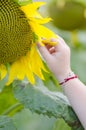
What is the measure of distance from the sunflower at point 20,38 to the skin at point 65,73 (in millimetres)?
36

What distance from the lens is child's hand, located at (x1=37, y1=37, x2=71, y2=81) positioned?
1.52 metres

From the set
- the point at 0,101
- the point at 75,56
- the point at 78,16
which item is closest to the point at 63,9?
the point at 78,16

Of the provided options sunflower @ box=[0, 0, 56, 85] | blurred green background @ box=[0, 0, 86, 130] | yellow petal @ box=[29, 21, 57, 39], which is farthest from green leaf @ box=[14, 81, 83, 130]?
blurred green background @ box=[0, 0, 86, 130]

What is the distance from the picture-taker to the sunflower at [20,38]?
4.94 feet

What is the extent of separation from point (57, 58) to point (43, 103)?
0.42 ft

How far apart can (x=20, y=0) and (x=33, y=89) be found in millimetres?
245

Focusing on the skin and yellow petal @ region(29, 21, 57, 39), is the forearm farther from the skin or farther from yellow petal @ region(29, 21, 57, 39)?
yellow petal @ region(29, 21, 57, 39)

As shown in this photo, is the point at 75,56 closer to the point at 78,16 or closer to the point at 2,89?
the point at 78,16

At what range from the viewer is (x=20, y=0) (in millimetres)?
1499

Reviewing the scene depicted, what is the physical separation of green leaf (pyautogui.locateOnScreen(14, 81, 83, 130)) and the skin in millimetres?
53

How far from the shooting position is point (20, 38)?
1.56 metres

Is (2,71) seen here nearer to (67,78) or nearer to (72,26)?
(67,78)

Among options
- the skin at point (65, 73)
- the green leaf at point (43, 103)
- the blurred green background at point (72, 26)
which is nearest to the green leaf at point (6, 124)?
the green leaf at point (43, 103)

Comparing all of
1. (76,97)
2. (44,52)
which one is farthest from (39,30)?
(76,97)
